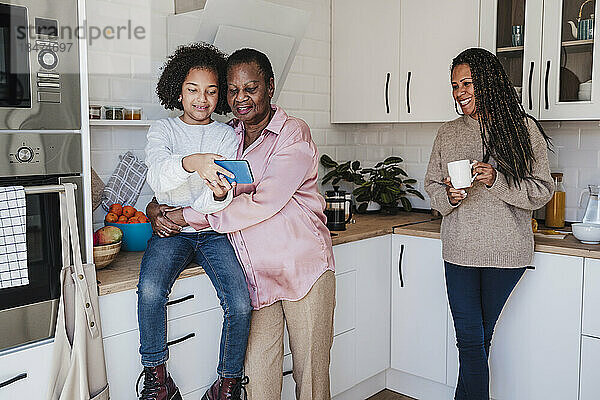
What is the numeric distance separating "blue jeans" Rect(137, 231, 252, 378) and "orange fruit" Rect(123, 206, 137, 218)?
0.96 ft

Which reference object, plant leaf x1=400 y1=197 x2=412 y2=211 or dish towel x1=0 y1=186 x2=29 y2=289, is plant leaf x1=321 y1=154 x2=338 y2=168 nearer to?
plant leaf x1=400 y1=197 x2=412 y2=211

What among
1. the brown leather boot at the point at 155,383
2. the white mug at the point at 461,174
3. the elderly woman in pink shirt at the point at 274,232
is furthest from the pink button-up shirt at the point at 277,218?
the white mug at the point at 461,174

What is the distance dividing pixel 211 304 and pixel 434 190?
1.02 metres

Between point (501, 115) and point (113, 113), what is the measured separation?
1.54 m

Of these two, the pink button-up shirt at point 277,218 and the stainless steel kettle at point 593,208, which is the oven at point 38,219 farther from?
the stainless steel kettle at point 593,208

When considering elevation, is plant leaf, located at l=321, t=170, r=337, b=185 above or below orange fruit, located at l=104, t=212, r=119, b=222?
above

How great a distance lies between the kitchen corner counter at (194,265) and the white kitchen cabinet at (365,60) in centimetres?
57

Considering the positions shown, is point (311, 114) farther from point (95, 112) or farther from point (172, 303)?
point (172, 303)

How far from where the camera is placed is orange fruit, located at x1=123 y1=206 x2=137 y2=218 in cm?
238

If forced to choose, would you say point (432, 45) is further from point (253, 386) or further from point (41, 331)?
point (41, 331)

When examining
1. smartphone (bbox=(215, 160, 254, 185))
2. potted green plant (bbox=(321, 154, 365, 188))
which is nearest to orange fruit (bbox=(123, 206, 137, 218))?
smartphone (bbox=(215, 160, 254, 185))

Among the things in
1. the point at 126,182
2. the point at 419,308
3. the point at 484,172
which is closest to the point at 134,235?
the point at 126,182

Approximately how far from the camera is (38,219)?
5.85 ft

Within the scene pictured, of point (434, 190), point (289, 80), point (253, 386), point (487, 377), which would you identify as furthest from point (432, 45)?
point (253, 386)
